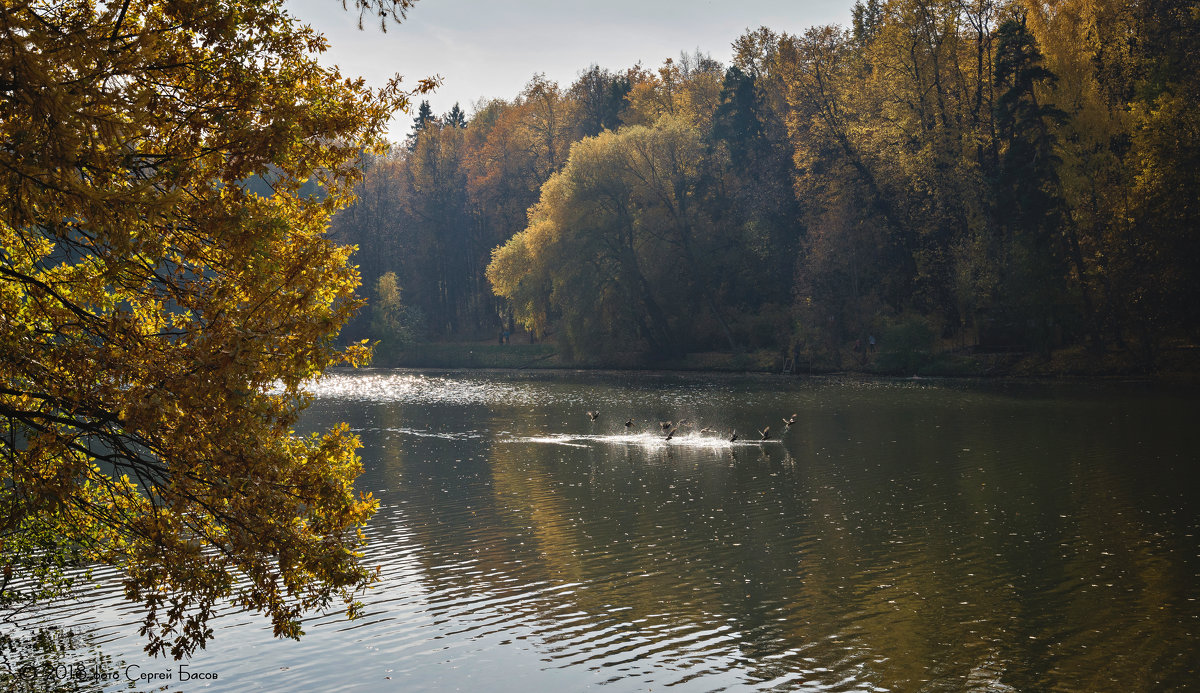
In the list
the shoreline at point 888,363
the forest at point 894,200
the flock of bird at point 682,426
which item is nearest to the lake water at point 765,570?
the flock of bird at point 682,426

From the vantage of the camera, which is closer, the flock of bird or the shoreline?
the flock of bird

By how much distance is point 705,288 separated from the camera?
6494 cm

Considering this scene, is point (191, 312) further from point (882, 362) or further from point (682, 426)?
point (882, 362)

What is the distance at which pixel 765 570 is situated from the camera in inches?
697

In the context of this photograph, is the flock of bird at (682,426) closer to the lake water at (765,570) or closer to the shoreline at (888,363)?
the lake water at (765,570)

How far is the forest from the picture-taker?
46969 mm

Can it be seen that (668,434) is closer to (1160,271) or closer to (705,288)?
(1160,271)

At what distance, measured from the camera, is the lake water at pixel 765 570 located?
42.4 feet

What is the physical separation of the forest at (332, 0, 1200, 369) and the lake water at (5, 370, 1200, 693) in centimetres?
1469

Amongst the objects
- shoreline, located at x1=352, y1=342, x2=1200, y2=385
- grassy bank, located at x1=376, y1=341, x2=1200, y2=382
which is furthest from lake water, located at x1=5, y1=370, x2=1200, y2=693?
grassy bank, located at x1=376, y1=341, x2=1200, y2=382

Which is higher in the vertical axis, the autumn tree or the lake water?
the autumn tree

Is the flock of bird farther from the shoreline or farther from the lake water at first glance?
the shoreline

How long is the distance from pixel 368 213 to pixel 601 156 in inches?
1332

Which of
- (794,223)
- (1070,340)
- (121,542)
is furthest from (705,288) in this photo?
(121,542)
